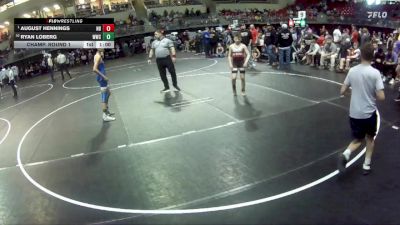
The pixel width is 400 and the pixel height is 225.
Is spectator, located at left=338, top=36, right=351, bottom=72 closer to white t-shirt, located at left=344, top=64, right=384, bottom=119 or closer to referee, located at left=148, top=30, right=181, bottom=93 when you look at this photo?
referee, located at left=148, top=30, right=181, bottom=93

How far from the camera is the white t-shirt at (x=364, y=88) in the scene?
5.79 m

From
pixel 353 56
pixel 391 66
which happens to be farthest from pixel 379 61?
pixel 353 56

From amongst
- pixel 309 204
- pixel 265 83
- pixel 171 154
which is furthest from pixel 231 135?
pixel 265 83

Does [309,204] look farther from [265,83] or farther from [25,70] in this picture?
[25,70]

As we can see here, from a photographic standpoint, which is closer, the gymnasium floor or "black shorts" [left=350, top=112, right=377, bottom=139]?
the gymnasium floor

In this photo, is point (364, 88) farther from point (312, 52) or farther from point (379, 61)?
point (312, 52)

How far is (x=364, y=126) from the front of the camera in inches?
235

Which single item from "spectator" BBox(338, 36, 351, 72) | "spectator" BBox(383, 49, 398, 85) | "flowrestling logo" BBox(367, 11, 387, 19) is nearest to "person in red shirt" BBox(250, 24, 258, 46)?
"spectator" BBox(338, 36, 351, 72)

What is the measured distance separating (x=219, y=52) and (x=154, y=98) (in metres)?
9.62

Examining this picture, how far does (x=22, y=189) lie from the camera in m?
6.84

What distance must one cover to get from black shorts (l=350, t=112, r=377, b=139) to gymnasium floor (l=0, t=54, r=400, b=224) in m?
0.63
